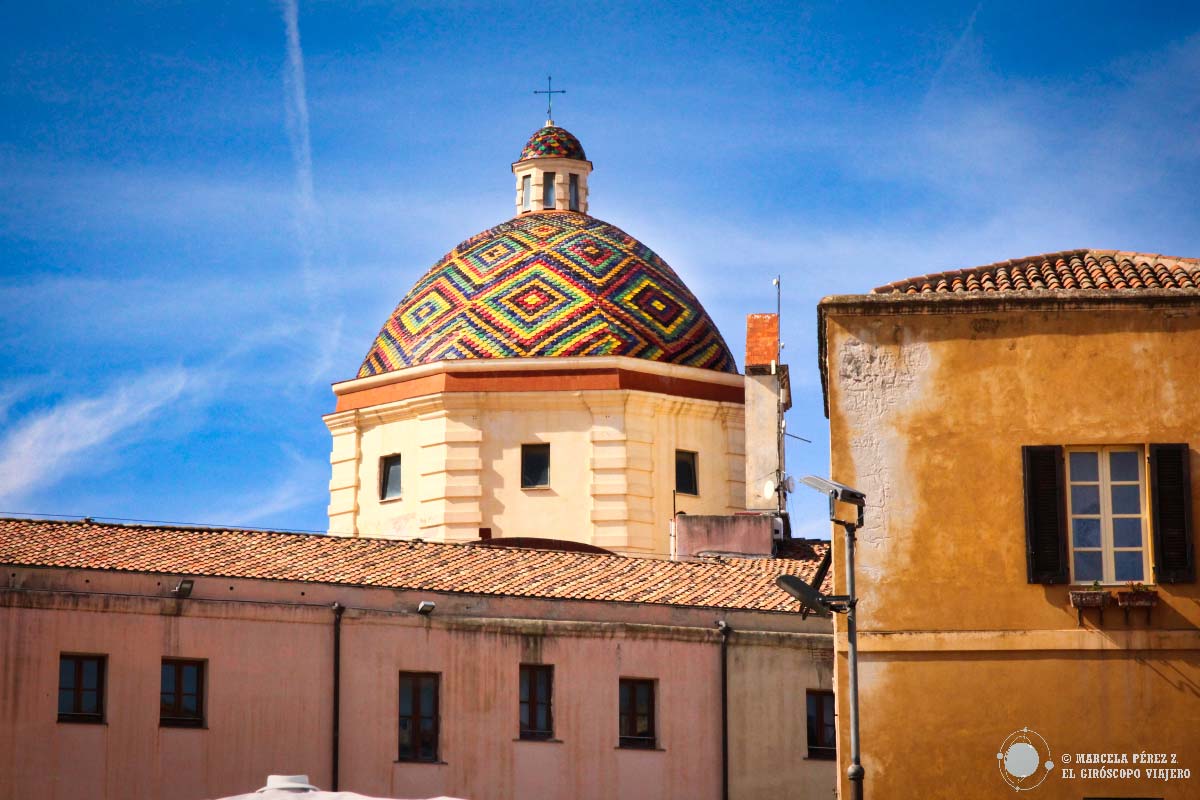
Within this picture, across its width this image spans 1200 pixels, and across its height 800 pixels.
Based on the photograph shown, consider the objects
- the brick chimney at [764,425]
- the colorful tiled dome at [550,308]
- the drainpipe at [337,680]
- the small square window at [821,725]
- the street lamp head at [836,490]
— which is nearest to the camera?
the street lamp head at [836,490]

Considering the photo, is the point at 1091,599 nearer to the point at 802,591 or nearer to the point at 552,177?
the point at 802,591

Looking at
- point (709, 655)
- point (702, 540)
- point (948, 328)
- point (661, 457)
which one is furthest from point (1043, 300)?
point (661, 457)

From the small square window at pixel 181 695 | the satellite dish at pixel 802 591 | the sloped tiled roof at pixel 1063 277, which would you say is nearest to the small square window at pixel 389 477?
the small square window at pixel 181 695

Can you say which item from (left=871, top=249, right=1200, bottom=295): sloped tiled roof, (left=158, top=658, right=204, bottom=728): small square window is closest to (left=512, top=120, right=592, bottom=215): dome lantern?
(left=158, top=658, right=204, bottom=728): small square window

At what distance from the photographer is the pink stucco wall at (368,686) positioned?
2608 centimetres

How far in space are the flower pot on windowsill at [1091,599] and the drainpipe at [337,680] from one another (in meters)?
9.85

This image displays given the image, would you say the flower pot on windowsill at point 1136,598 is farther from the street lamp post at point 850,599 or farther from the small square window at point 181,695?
the small square window at point 181,695

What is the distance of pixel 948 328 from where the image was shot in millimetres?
21109

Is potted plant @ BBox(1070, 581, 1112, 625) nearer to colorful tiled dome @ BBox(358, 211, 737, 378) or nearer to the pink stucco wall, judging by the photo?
the pink stucco wall

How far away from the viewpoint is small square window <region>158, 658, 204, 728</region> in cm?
2672

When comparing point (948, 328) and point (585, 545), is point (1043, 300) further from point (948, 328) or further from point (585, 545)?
point (585, 545)

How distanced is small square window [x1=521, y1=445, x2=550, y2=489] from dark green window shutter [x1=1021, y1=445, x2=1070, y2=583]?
17.4 meters

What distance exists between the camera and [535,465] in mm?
37656

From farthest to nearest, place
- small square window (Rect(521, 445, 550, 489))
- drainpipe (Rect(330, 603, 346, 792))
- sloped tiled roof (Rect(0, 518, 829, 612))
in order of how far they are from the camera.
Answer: small square window (Rect(521, 445, 550, 489)), sloped tiled roof (Rect(0, 518, 829, 612)), drainpipe (Rect(330, 603, 346, 792))
